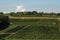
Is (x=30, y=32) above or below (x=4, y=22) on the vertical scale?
below

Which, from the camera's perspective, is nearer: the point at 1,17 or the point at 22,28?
the point at 22,28

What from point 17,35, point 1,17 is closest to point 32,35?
point 17,35

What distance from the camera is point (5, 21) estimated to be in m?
41.2

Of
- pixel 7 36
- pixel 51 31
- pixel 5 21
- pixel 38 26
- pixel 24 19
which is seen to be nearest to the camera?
pixel 7 36

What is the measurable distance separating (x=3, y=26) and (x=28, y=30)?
227 inches

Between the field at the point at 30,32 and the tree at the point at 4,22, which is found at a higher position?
the tree at the point at 4,22

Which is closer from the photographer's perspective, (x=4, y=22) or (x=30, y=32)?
(x=30, y=32)

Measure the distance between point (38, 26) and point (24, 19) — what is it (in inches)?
319

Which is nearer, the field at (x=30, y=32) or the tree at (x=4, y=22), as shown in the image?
the field at (x=30, y=32)

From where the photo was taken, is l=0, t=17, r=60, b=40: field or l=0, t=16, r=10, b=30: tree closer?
l=0, t=17, r=60, b=40: field

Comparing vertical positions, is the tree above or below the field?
above

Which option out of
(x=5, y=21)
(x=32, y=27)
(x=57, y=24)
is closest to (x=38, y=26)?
(x=32, y=27)

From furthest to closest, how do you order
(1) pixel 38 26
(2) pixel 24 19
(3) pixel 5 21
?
(2) pixel 24 19 < (3) pixel 5 21 < (1) pixel 38 26

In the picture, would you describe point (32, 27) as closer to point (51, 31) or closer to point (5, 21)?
point (51, 31)
